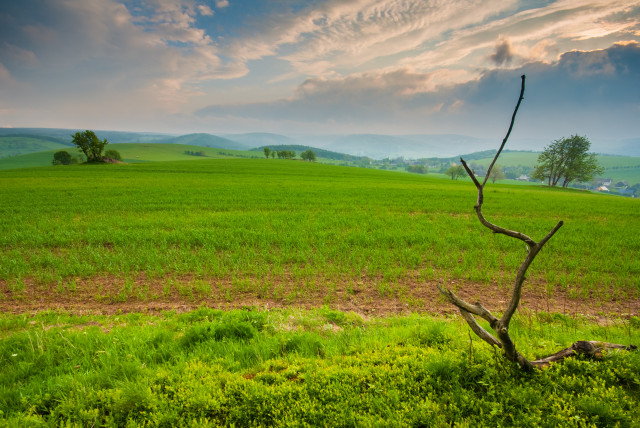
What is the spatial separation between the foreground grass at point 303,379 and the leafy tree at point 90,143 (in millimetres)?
86252

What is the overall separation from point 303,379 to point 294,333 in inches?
54.2

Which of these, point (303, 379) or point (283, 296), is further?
point (283, 296)

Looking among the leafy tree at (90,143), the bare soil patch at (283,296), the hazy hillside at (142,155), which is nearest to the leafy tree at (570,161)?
the bare soil patch at (283,296)

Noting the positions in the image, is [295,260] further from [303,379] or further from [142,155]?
[142,155]

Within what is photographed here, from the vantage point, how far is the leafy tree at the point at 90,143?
70.4m

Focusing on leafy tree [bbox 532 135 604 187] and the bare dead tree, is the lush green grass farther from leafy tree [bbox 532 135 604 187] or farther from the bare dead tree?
leafy tree [bbox 532 135 604 187]

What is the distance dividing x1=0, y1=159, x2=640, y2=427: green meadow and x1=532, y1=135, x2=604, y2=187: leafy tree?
248 ft

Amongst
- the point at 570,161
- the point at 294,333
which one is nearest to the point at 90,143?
the point at 294,333

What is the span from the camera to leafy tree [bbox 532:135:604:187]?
226 ft

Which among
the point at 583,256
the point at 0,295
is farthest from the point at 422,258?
the point at 0,295

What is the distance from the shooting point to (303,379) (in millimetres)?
3881

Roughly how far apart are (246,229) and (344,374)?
445 inches

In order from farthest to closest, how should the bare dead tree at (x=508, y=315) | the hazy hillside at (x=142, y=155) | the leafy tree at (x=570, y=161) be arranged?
1. the hazy hillside at (x=142, y=155)
2. the leafy tree at (x=570, y=161)
3. the bare dead tree at (x=508, y=315)

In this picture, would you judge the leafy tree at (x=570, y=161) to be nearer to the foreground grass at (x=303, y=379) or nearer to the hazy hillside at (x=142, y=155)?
the foreground grass at (x=303, y=379)
